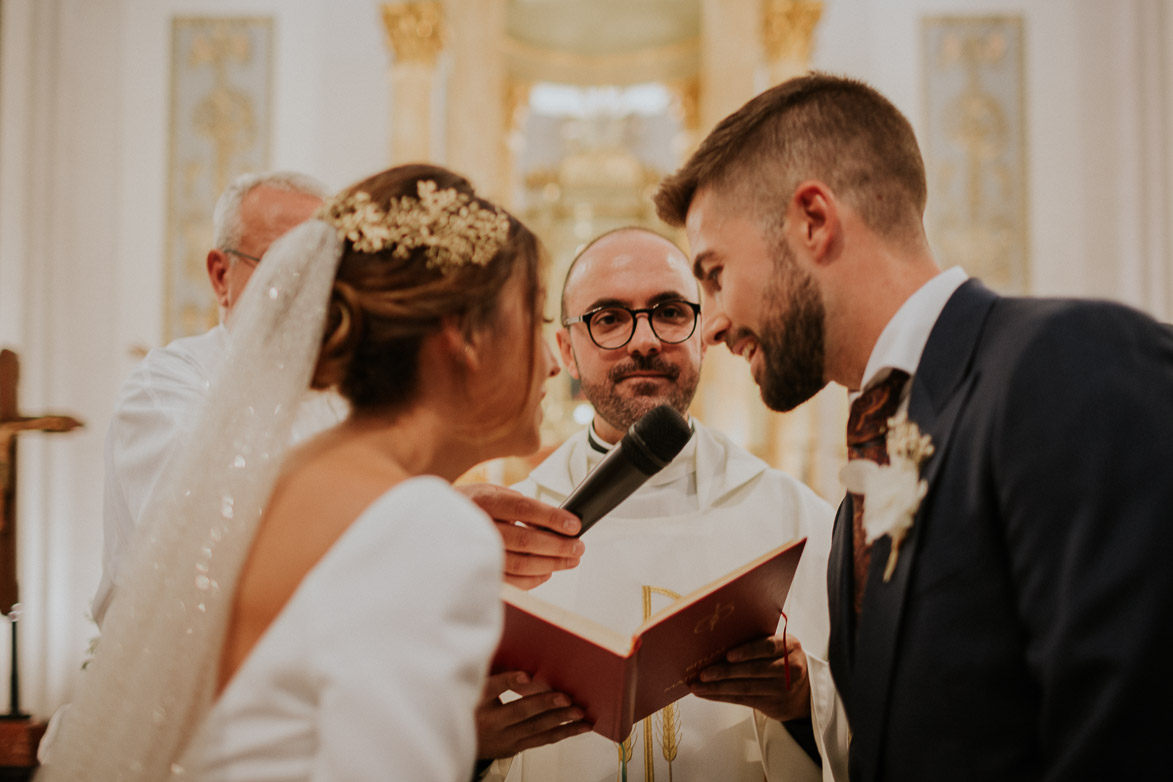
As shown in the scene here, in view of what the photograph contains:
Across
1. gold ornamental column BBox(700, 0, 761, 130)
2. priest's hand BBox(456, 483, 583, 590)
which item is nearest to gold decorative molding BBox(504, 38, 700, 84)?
gold ornamental column BBox(700, 0, 761, 130)

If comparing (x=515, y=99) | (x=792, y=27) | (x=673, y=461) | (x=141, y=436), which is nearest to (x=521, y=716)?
(x=673, y=461)

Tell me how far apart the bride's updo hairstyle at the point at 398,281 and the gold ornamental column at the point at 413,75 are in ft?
20.2

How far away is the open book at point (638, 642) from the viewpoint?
154 cm

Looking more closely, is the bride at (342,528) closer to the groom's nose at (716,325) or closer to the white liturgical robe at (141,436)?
the groom's nose at (716,325)

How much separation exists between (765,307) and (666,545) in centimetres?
103

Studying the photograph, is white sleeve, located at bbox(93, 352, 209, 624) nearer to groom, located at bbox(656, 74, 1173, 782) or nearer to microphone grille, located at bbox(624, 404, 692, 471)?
microphone grille, located at bbox(624, 404, 692, 471)

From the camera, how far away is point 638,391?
2.80 meters

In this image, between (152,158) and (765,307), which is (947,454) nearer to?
(765,307)

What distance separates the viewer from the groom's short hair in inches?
71.5

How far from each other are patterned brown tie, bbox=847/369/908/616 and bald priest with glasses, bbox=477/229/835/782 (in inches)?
14.1

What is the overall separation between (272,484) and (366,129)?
7230mm

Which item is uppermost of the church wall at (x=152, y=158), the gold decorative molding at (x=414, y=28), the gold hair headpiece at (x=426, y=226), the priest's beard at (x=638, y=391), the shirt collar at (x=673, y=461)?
the gold decorative molding at (x=414, y=28)

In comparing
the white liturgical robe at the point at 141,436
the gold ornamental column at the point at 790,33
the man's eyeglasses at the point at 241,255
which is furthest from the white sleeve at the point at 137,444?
the gold ornamental column at the point at 790,33

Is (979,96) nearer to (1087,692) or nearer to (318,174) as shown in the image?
(318,174)
